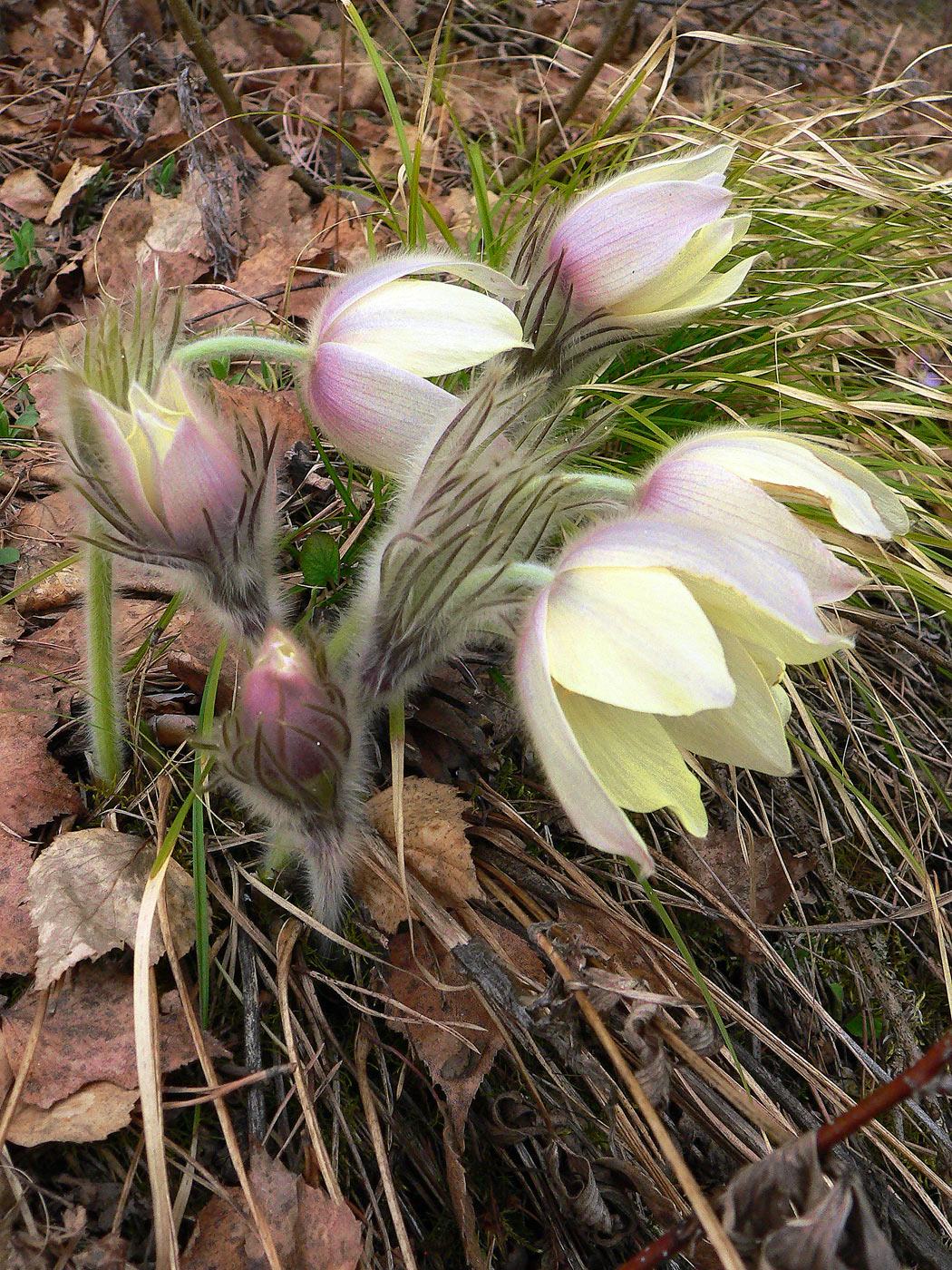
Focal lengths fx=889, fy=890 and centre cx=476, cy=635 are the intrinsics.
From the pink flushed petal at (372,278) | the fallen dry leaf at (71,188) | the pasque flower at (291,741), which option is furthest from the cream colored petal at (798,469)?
the fallen dry leaf at (71,188)

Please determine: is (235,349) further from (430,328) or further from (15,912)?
(15,912)

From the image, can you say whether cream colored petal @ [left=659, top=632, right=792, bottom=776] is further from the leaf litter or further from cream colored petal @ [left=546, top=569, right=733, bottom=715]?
the leaf litter

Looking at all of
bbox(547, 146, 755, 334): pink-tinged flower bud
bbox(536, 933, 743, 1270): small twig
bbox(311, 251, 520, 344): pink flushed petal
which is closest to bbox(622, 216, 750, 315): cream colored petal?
bbox(547, 146, 755, 334): pink-tinged flower bud

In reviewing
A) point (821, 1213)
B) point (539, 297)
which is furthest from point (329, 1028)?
point (539, 297)

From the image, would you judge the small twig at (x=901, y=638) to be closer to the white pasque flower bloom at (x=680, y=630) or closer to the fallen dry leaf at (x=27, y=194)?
the white pasque flower bloom at (x=680, y=630)

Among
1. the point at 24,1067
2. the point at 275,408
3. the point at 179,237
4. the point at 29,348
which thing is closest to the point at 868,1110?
the point at 24,1067

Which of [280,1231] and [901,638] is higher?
[901,638]
